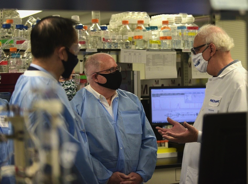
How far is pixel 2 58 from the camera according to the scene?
124 inches

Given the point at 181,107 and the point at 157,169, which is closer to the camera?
the point at 157,169

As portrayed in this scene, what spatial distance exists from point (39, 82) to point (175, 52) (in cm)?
239

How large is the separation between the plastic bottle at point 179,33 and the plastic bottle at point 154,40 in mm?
199

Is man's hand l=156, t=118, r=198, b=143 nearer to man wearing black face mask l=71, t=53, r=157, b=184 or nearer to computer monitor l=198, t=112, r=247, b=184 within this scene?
man wearing black face mask l=71, t=53, r=157, b=184

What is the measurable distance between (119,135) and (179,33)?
161cm

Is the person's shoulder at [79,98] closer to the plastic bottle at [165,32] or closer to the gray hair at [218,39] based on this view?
the gray hair at [218,39]

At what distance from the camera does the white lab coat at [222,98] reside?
220cm

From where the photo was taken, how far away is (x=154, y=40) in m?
3.75

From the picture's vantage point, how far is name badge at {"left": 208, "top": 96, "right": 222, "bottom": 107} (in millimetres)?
2311

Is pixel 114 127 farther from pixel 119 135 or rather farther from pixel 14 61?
pixel 14 61

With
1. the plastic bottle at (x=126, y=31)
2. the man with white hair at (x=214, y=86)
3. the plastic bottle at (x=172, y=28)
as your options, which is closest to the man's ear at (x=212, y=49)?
the man with white hair at (x=214, y=86)

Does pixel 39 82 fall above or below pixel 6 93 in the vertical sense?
above

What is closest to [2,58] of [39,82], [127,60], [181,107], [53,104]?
[127,60]

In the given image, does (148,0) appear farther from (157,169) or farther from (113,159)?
(157,169)
